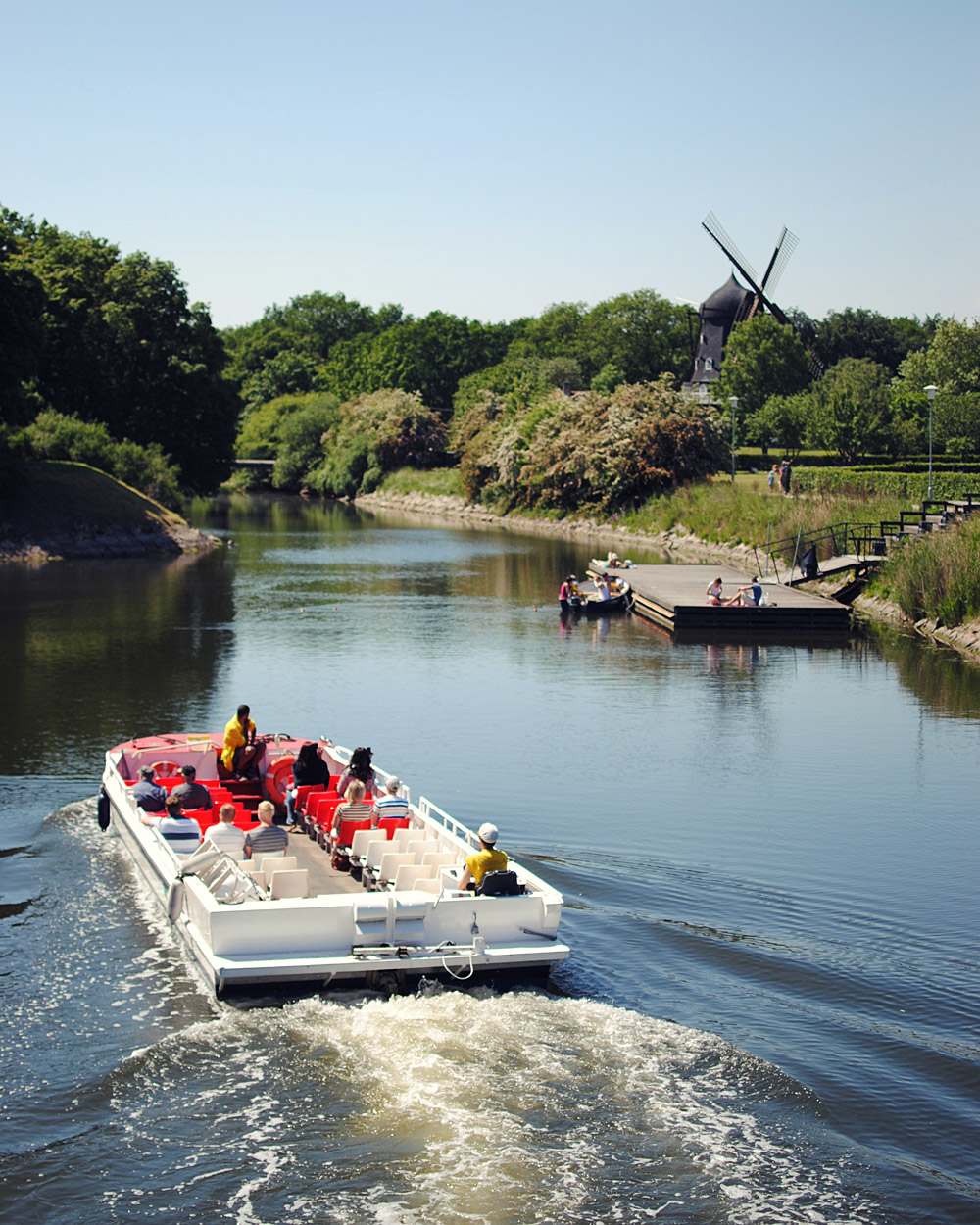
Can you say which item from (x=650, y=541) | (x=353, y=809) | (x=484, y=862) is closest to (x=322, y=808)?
(x=353, y=809)

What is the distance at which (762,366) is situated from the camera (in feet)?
339

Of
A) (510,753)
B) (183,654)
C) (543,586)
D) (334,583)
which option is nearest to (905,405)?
(543,586)

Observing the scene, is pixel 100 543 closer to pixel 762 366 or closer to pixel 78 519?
pixel 78 519

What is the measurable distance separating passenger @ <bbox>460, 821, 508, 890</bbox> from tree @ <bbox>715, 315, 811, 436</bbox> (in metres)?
92.7

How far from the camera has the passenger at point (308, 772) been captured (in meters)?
17.4

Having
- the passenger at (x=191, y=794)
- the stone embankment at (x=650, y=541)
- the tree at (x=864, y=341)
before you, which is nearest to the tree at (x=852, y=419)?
the stone embankment at (x=650, y=541)

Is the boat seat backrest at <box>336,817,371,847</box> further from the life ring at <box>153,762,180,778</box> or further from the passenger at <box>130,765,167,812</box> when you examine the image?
the life ring at <box>153,762,180,778</box>

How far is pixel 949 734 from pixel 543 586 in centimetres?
2774

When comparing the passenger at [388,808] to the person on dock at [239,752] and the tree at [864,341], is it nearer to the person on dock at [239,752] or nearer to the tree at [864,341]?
the person on dock at [239,752]

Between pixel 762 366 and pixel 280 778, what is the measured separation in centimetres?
9115

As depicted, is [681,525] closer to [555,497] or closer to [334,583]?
[555,497]

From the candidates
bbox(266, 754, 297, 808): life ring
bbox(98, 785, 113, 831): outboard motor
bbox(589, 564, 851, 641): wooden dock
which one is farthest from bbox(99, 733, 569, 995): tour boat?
bbox(589, 564, 851, 641): wooden dock

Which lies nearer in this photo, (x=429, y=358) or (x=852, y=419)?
(x=852, y=419)

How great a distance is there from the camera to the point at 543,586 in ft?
171
